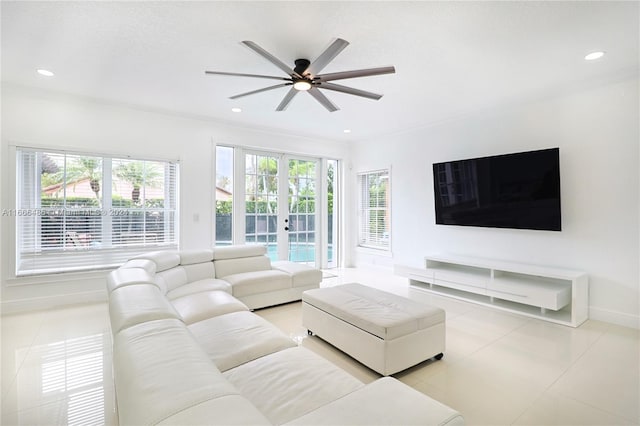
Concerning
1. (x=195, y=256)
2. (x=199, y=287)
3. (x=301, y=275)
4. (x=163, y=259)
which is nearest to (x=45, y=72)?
(x=163, y=259)

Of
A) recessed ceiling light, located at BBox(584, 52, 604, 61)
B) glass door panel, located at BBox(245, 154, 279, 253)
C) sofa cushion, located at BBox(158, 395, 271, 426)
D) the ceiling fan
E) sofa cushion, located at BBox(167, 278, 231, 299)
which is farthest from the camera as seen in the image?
glass door panel, located at BBox(245, 154, 279, 253)

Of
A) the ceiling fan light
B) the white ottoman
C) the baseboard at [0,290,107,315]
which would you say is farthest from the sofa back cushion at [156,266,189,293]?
the ceiling fan light

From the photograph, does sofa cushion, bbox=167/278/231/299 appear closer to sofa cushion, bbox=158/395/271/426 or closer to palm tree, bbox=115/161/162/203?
palm tree, bbox=115/161/162/203

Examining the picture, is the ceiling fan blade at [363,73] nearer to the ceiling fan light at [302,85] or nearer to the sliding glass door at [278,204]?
the ceiling fan light at [302,85]

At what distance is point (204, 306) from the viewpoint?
2.58 m

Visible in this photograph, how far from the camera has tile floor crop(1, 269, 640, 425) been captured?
1.84 m

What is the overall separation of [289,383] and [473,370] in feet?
5.24

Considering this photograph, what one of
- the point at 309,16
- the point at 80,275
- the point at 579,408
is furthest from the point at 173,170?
the point at 579,408

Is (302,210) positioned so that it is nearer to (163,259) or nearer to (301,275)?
(301,275)

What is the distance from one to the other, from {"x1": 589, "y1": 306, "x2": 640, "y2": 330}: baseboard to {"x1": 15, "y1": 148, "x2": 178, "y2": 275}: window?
5.32 meters

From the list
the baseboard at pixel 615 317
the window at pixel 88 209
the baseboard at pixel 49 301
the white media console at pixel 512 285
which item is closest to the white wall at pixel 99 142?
the baseboard at pixel 49 301

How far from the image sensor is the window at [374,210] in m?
5.77

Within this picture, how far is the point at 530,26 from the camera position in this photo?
2.31 m

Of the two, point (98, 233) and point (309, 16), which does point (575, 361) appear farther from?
point (98, 233)
